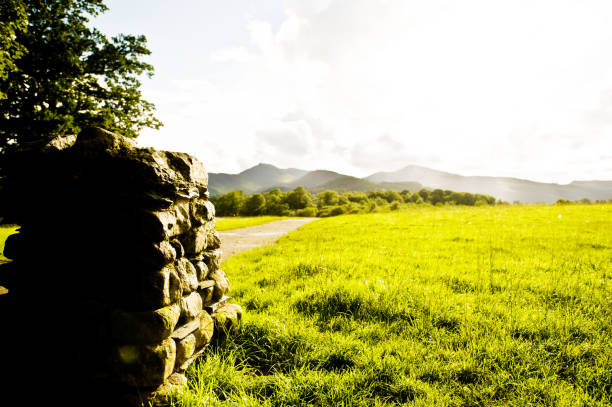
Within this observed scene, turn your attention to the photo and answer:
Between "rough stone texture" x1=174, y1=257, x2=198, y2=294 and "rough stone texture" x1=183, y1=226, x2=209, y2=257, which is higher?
Answer: "rough stone texture" x1=183, y1=226, x2=209, y2=257

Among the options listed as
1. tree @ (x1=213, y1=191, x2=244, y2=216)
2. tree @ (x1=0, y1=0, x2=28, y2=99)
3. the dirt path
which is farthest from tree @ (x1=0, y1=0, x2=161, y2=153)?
tree @ (x1=213, y1=191, x2=244, y2=216)

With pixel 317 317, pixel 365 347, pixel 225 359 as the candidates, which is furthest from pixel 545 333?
pixel 225 359

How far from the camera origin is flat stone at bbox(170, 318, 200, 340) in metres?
2.96

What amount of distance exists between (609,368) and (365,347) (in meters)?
3.06

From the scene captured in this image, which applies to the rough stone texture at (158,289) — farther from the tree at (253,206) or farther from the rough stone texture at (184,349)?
the tree at (253,206)

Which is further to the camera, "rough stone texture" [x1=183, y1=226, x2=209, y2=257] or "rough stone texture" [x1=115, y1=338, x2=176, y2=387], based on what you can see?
"rough stone texture" [x1=183, y1=226, x2=209, y2=257]

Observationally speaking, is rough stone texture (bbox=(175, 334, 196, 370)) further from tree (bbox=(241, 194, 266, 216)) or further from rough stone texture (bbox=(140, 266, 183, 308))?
tree (bbox=(241, 194, 266, 216))

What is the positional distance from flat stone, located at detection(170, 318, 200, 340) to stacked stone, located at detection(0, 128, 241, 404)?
2cm

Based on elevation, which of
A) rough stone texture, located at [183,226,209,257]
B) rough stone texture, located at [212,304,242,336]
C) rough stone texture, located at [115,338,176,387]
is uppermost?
rough stone texture, located at [183,226,209,257]

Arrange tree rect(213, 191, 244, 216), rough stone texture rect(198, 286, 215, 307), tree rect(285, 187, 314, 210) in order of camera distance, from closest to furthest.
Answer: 1. rough stone texture rect(198, 286, 215, 307)
2. tree rect(213, 191, 244, 216)
3. tree rect(285, 187, 314, 210)

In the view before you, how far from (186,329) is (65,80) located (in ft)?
60.6

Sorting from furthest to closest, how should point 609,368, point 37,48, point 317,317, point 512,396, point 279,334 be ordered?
point 37,48, point 317,317, point 279,334, point 609,368, point 512,396

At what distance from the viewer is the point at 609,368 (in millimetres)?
3180

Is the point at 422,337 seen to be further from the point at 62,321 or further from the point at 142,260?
the point at 62,321
